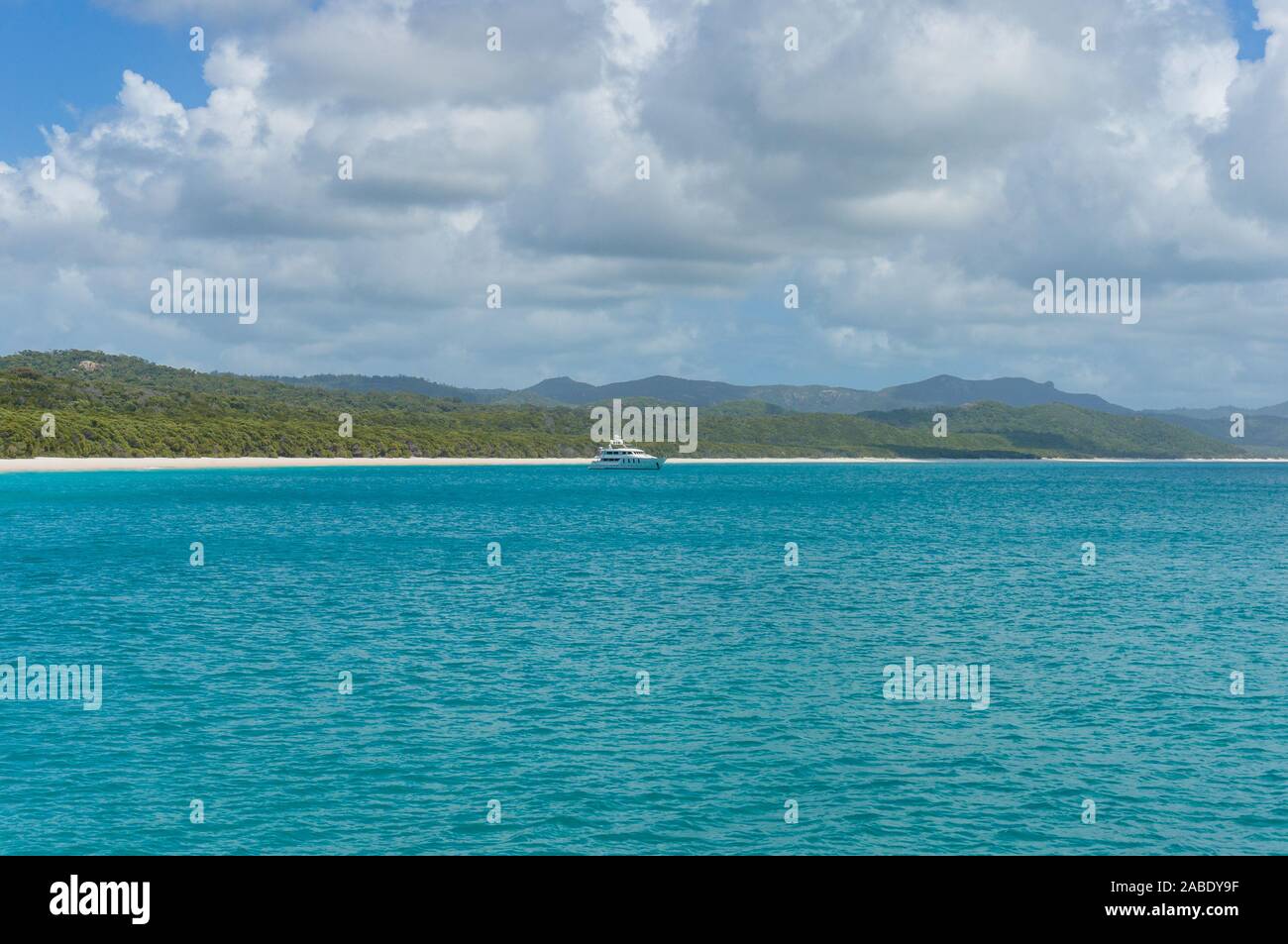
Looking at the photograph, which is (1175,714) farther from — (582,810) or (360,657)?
(360,657)
